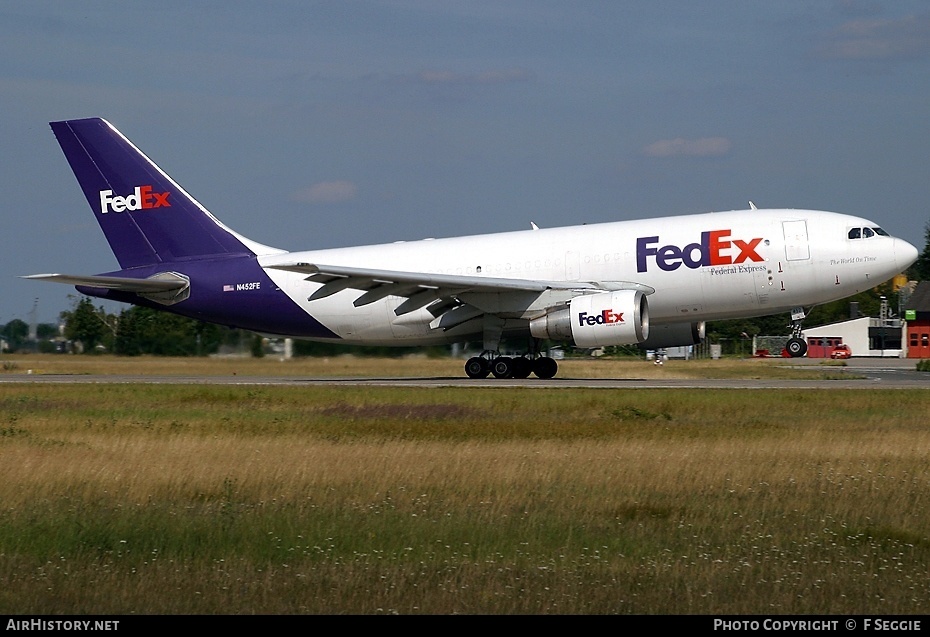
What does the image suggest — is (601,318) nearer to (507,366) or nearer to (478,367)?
(507,366)

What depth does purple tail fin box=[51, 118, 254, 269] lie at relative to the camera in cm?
3303

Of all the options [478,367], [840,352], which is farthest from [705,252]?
[840,352]

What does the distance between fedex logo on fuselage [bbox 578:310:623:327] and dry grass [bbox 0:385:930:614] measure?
8.44 m

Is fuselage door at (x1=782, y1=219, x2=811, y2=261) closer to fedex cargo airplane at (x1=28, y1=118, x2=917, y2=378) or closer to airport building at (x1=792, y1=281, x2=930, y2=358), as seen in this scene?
fedex cargo airplane at (x1=28, y1=118, x2=917, y2=378)

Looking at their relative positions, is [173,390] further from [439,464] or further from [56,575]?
[56,575]

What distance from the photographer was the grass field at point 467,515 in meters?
7.49

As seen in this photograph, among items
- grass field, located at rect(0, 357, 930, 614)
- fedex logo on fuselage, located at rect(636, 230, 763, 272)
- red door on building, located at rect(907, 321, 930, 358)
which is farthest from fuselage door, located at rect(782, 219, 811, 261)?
red door on building, located at rect(907, 321, 930, 358)


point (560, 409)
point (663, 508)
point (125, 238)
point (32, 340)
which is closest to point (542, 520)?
point (663, 508)

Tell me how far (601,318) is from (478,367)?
191 inches

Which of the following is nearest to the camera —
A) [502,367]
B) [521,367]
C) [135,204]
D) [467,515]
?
[467,515]

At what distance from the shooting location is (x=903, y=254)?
28406 millimetres

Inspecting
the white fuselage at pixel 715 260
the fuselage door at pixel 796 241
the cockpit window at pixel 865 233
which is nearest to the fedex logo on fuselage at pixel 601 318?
the white fuselage at pixel 715 260

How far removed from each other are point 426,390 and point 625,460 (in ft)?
41.6

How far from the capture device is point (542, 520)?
991 cm
